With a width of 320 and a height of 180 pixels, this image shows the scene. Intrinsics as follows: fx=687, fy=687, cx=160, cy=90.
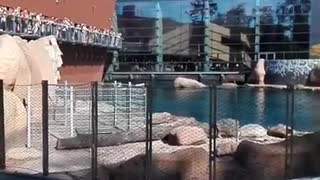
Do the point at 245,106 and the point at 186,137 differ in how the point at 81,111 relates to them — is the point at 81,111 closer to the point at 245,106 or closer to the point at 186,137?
the point at 186,137

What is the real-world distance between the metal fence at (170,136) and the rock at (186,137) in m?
0.03

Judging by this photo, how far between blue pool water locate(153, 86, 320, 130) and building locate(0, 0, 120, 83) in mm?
23092

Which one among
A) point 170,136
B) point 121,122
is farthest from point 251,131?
point 121,122

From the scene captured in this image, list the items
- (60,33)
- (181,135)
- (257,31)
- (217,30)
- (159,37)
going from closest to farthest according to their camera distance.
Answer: (181,135) → (60,33) → (257,31) → (217,30) → (159,37)

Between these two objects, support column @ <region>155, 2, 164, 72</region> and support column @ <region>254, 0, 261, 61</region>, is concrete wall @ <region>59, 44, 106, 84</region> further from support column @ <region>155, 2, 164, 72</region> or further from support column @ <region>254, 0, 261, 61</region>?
support column @ <region>254, 0, 261, 61</region>

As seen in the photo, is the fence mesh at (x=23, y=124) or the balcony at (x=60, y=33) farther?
the balcony at (x=60, y=33)

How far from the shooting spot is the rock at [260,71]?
9082cm

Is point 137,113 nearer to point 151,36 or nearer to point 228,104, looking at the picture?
point 228,104

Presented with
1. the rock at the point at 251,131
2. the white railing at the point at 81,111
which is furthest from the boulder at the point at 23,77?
the rock at the point at 251,131

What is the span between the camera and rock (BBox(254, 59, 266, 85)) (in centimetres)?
9082

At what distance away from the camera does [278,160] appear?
1154cm

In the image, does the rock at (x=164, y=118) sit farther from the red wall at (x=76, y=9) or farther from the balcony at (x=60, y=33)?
the red wall at (x=76, y=9)

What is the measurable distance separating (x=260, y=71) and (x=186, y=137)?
247ft

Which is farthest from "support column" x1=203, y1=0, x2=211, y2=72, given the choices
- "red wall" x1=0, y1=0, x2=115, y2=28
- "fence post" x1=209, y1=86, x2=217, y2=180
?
"fence post" x1=209, y1=86, x2=217, y2=180
